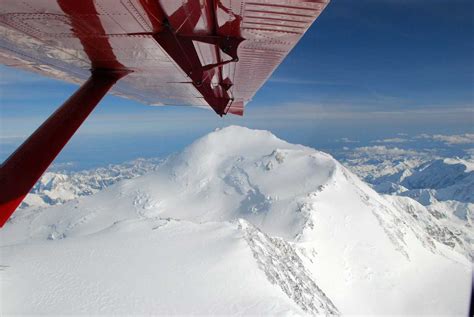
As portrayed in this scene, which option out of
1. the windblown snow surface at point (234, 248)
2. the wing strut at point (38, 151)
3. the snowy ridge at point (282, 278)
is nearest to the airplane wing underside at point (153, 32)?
the wing strut at point (38, 151)

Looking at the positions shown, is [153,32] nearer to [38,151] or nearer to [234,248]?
[38,151]

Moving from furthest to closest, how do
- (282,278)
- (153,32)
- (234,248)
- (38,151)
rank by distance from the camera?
(234,248)
(282,278)
(38,151)
(153,32)

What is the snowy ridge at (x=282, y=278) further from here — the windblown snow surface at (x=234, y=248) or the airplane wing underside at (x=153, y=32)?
the airplane wing underside at (x=153, y=32)

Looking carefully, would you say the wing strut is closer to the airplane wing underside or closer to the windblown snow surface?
the airplane wing underside

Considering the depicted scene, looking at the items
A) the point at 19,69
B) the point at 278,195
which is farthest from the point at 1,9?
the point at 278,195

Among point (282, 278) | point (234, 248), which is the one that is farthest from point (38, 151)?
point (282, 278)

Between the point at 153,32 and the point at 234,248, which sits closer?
the point at 153,32
